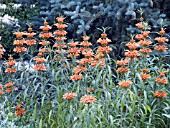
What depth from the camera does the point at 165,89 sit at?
417 cm

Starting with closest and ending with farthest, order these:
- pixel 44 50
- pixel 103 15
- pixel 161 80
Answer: pixel 161 80 → pixel 44 50 → pixel 103 15

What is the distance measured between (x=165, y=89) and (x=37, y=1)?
126 inches

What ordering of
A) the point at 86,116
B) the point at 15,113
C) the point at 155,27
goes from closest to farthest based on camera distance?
the point at 86,116, the point at 15,113, the point at 155,27

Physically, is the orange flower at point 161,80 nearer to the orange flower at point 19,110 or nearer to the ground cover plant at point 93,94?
the ground cover plant at point 93,94

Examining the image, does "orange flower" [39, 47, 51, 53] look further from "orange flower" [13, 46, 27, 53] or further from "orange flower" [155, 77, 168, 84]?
"orange flower" [155, 77, 168, 84]

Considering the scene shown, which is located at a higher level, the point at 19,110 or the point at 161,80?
the point at 161,80

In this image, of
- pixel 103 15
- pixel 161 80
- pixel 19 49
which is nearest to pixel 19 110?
pixel 19 49

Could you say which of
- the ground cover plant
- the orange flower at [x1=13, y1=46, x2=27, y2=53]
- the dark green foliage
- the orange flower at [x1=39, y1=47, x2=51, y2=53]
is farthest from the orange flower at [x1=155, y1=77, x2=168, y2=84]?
the dark green foliage

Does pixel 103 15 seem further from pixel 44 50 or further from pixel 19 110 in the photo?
pixel 19 110

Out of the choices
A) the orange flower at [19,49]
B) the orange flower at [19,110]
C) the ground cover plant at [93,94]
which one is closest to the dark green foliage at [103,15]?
the ground cover plant at [93,94]

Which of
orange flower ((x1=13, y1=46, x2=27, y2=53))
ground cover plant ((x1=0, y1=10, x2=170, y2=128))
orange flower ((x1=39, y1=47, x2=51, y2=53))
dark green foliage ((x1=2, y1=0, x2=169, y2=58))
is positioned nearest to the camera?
ground cover plant ((x1=0, y1=10, x2=170, y2=128))

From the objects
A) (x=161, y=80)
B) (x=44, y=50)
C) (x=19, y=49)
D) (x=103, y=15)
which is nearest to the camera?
(x=161, y=80)

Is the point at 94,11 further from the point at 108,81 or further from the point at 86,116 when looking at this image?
the point at 86,116

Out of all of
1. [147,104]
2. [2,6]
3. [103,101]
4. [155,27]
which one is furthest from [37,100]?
[2,6]
